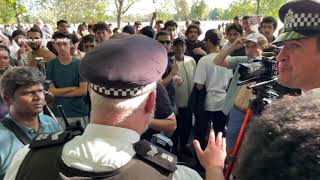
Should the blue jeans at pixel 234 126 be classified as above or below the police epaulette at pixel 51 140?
below

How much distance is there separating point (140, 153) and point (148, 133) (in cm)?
195

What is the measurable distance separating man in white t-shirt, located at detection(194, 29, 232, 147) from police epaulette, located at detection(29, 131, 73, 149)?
3.59 m

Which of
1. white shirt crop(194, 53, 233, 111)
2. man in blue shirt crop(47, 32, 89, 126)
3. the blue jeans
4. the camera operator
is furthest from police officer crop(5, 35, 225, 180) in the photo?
white shirt crop(194, 53, 233, 111)

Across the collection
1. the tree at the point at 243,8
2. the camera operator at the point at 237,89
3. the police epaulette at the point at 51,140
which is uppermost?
the police epaulette at the point at 51,140

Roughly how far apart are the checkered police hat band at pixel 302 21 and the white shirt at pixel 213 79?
2.83 metres

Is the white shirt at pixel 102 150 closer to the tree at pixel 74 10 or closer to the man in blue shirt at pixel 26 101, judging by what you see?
the man in blue shirt at pixel 26 101

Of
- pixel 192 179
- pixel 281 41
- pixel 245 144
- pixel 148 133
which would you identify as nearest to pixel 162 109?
pixel 148 133

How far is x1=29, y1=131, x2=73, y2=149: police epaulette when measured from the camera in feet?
4.86

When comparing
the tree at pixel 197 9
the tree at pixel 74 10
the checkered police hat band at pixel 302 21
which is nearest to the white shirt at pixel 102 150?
the checkered police hat band at pixel 302 21

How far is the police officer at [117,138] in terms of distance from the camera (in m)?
1.32

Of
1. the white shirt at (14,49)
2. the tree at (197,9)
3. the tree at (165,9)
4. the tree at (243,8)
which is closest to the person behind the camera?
the white shirt at (14,49)

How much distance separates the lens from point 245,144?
3.06 ft

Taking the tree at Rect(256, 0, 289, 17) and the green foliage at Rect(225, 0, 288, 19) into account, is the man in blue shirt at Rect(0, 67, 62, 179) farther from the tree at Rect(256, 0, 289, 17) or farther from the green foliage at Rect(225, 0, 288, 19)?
the tree at Rect(256, 0, 289, 17)

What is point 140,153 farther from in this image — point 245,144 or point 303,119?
point 303,119
